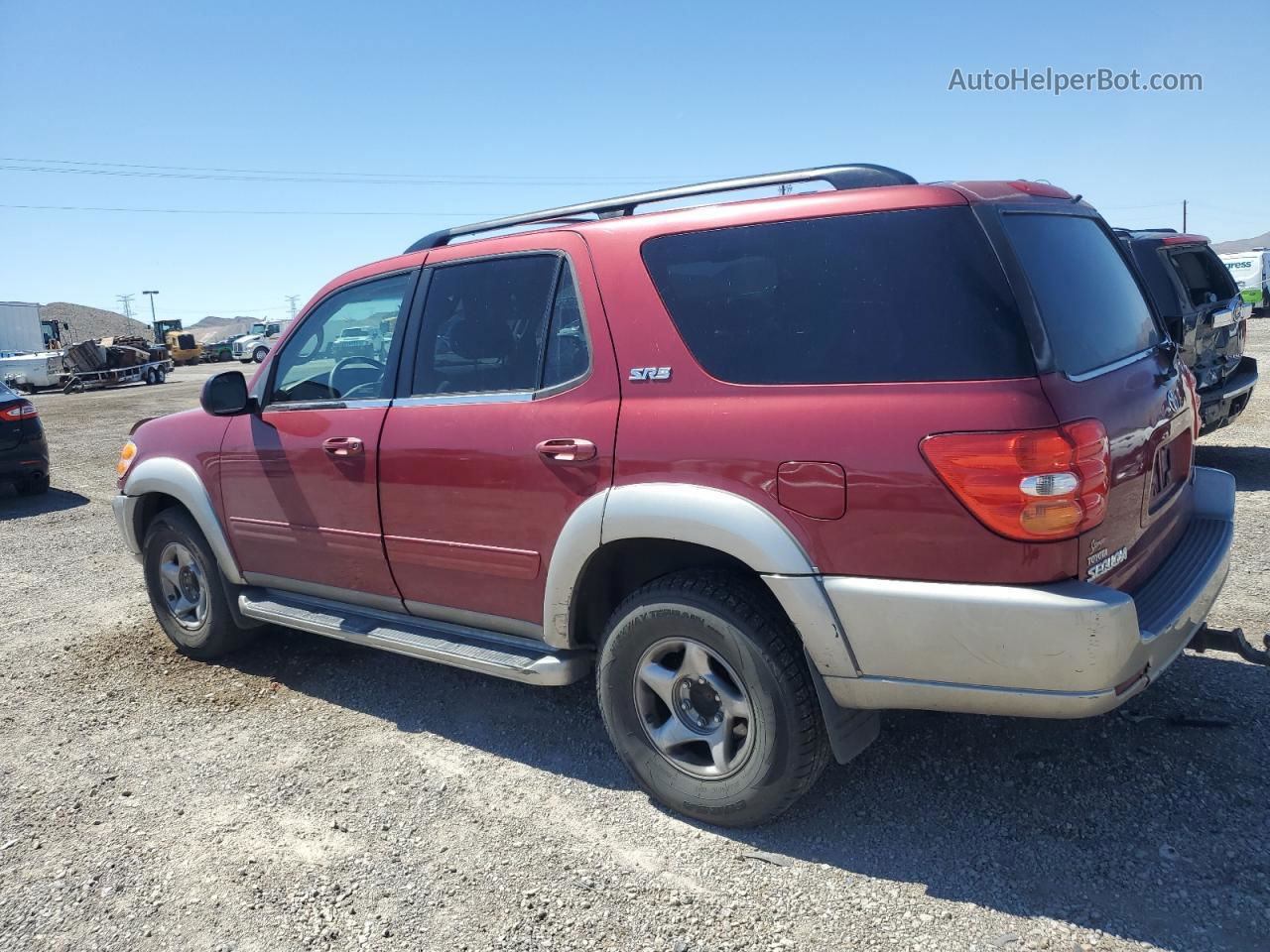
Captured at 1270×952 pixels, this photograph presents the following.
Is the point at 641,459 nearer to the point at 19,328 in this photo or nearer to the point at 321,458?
the point at 321,458

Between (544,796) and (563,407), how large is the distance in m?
1.40

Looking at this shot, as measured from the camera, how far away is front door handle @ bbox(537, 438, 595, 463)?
317 centimetres

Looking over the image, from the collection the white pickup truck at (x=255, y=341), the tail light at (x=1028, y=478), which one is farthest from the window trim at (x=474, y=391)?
the white pickup truck at (x=255, y=341)

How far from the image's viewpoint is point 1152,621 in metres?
2.70

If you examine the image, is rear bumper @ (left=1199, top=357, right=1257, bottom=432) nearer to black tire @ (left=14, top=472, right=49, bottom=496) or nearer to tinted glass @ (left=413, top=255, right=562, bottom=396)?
tinted glass @ (left=413, top=255, right=562, bottom=396)

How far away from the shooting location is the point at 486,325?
Result: 12.0ft

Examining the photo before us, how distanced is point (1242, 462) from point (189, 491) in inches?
325

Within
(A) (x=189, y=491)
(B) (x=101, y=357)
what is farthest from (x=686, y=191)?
(B) (x=101, y=357)

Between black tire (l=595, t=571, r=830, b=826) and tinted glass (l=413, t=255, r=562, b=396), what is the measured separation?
97cm

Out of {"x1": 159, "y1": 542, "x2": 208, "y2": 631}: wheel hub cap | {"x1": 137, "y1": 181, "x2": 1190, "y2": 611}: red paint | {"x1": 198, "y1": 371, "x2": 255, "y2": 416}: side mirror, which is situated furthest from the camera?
{"x1": 159, "y1": 542, "x2": 208, "y2": 631}: wheel hub cap

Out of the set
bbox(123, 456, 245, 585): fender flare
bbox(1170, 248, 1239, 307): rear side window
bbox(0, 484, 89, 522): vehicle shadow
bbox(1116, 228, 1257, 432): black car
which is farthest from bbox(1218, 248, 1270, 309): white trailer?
bbox(123, 456, 245, 585): fender flare

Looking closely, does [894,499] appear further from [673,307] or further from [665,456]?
[673,307]

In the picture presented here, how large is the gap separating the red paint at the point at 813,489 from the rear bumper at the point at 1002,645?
0.67ft

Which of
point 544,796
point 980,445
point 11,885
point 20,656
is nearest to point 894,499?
point 980,445
